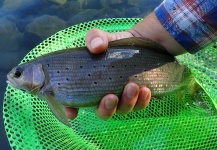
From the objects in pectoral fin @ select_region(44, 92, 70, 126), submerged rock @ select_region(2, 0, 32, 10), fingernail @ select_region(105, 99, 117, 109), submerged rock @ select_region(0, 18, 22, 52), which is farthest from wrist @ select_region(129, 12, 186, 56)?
submerged rock @ select_region(2, 0, 32, 10)

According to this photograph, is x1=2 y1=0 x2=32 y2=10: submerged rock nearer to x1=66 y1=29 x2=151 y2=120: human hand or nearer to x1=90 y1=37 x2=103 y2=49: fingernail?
x1=66 y1=29 x2=151 y2=120: human hand

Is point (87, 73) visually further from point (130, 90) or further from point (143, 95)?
point (143, 95)

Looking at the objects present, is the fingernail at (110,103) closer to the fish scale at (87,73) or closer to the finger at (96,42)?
the fish scale at (87,73)

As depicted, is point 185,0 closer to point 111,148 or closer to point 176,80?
point 176,80

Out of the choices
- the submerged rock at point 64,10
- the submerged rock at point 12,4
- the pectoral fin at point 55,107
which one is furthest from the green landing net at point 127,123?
the submerged rock at point 12,4

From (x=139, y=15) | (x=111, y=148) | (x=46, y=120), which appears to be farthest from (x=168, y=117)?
(x=139, y=15)
